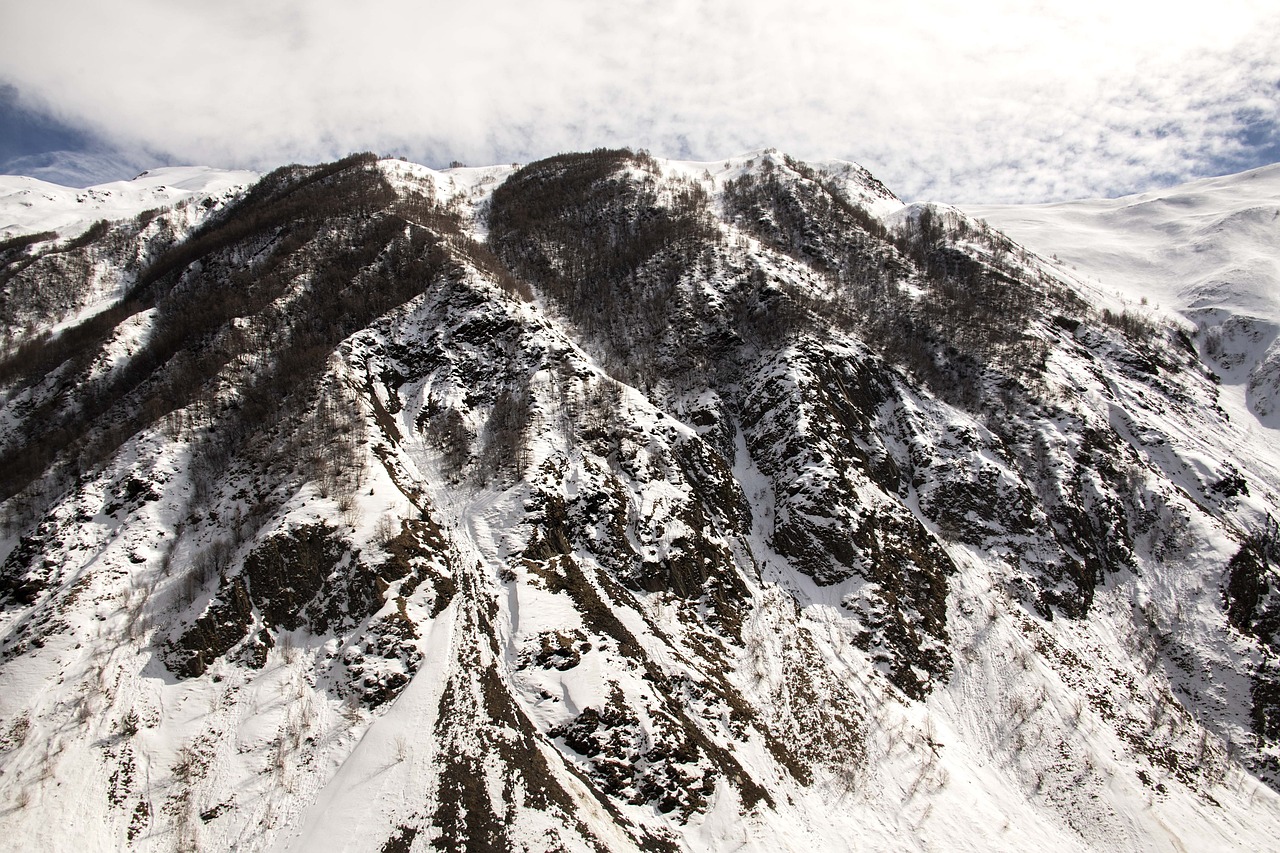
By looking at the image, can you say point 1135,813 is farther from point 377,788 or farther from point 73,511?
point 73,511

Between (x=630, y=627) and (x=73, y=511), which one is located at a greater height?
(x=73, y=511)

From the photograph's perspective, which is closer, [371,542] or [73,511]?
[371,542]

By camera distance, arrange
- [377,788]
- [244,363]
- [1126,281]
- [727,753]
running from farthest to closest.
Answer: [1126,281], [244,363], [727,753], [377,788]

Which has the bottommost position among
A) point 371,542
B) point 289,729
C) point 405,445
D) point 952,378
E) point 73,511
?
point 952,378

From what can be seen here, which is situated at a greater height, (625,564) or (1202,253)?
(625,564)

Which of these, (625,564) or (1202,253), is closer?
(625,564)

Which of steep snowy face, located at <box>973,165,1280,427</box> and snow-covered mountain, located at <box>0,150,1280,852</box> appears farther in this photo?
steep snowy face, located at <box>973,165,1280,427</box>

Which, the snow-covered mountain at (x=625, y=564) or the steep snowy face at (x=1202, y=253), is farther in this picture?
the steep snowy face at (x=1202, y=253)

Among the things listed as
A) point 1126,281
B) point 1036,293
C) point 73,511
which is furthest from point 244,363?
point 1126,281
